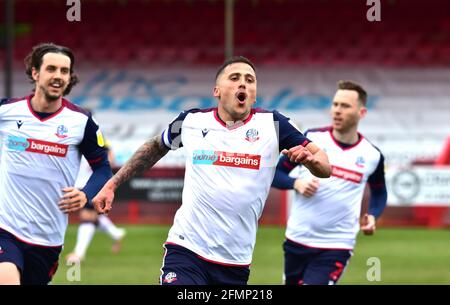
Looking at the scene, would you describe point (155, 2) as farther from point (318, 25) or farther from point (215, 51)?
point (318, 25)

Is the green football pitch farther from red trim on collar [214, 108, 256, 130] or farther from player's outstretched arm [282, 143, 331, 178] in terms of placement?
player's outstretched arm [282, 143, 331, 178]

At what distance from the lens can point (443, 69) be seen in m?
28.9

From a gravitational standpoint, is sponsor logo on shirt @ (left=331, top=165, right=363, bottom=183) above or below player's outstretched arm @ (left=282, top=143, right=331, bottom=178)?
below

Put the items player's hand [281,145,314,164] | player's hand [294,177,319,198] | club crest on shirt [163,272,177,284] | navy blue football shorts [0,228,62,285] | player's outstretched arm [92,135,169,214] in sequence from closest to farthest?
1. player's hand [281,145,314,164]
2. club crest on shirt [163,272,177,284]
3. player's outstretched arm [92,135,169,214]
4. navy blue football shorts [0,228,62,285]
5. player's hand [294,177,319,198]

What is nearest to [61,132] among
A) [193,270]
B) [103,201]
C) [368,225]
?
[103,201]

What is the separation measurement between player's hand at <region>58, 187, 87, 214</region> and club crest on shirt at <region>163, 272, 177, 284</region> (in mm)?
1047

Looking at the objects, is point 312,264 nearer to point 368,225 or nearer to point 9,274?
point 368,225

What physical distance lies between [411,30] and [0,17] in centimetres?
1407

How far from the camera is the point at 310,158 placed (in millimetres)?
6121

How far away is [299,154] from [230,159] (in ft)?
2.52

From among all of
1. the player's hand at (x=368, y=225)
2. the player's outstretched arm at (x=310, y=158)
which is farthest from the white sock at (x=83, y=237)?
the player's outstretched arm at (x=310, y=158)

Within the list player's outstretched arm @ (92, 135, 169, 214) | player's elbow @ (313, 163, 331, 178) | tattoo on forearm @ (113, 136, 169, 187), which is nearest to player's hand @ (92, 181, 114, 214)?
player's outstretched arm @ (92, 135, 169, 214)

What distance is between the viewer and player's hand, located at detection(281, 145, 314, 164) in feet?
19.8

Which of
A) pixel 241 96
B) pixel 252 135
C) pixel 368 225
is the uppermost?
pixel 241 96
